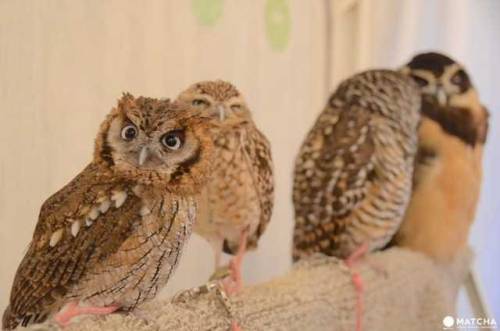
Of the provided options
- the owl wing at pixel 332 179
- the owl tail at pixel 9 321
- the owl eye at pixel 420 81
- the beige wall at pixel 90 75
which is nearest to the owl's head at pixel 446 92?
the owl eye at pixel 420 81

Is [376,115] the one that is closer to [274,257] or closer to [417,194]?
[417,194]

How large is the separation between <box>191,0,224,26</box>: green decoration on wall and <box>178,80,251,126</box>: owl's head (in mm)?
236

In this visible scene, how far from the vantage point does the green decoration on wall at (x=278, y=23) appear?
0.95 metres

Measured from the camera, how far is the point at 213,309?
1.79 ft

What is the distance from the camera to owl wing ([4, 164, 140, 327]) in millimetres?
455

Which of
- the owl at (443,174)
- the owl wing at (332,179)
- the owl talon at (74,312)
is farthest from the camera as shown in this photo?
the owl at (443,174)

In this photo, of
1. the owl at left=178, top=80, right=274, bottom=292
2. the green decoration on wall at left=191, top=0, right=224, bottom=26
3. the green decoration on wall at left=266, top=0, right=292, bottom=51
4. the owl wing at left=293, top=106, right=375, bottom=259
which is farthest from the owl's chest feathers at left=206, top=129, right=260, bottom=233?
the green decoration on wall at left=266, top=0, right=292, bottom=51

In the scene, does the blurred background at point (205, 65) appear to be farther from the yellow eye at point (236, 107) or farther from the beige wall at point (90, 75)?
the yellow eye at point (236, 107)

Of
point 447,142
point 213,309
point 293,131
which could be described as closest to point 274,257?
point 293,131

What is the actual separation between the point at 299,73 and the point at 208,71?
24cm

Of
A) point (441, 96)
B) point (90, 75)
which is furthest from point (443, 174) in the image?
point (90, 75)

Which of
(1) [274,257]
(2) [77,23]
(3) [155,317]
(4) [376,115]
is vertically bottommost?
(1) [274,257]

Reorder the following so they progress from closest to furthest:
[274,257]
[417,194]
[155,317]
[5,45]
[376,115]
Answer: [155,317] → [5,45] → [376,115] → [417,194] → [274,257]

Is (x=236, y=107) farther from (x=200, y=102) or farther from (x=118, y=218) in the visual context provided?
(x=118, y=218)
